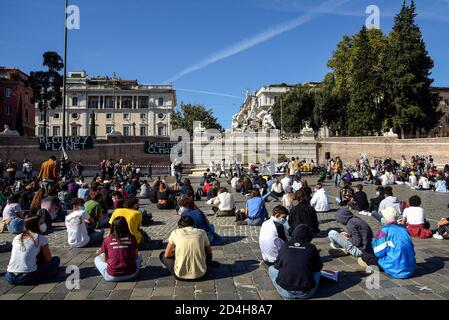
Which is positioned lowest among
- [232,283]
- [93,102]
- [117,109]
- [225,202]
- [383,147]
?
[232,283]

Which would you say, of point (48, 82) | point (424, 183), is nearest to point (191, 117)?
point (48, 82)

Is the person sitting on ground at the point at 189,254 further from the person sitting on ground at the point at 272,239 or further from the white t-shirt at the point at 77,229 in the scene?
the white t-shirt at the point at 77,229

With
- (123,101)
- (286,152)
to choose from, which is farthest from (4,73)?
(286,152)

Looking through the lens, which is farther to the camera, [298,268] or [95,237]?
[95,237]

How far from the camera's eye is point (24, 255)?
5.74 m

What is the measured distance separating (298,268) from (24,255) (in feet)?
13.0

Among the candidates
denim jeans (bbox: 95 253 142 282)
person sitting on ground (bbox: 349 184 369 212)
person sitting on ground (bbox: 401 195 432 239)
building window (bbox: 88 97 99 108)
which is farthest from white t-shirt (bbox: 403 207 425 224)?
building window (bbox: 88 97 99 108)

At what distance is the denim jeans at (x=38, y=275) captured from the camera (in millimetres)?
5785

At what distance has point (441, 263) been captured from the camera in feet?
23.1

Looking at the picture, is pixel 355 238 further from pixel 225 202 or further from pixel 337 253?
pixel 225 202

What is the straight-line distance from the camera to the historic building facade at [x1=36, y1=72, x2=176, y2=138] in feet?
260

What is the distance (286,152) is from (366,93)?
10434 millimetres

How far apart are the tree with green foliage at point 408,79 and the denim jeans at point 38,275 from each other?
131 feet

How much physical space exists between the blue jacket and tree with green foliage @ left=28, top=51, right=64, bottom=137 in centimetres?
5035
